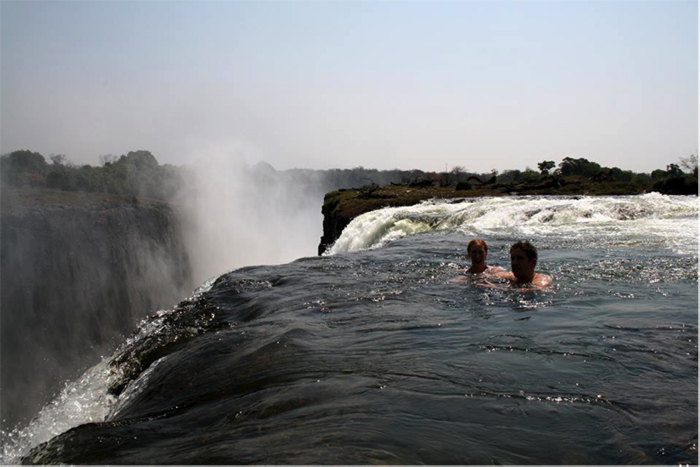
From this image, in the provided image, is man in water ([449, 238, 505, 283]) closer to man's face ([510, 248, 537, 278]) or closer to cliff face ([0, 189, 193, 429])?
man's face ([510, 248, 537, 278])

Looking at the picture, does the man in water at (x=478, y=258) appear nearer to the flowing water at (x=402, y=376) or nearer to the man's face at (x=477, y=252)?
the man's face at (x=477, y=252)

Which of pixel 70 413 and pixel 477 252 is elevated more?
pixel 477 252

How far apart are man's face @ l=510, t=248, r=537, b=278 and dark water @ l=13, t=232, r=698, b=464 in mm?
391

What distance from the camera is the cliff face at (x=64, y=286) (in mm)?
22812

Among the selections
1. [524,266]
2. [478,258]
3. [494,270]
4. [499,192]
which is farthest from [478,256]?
[499,192]

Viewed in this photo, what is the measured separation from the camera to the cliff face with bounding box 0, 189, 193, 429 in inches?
898

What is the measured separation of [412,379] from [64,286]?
95.0 feet

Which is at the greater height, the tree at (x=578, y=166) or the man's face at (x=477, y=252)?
the tree at (x=578, y=166)

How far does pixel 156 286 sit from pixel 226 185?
2628 centimetres

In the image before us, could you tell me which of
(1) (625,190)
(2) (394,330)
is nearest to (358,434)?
(2) (394,330)

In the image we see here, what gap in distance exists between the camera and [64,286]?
28531mm

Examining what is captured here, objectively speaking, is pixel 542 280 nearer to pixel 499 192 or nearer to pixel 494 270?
pixel 494 270

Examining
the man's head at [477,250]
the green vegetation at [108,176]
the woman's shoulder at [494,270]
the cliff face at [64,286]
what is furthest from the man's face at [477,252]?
the green vegetation at [108,176]

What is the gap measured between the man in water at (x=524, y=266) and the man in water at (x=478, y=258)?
44 cm
